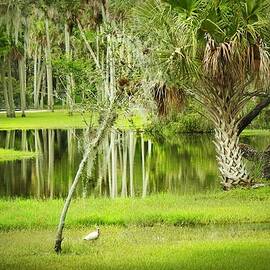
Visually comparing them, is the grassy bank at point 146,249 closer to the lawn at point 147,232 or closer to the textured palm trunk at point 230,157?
the lawn at point 147,232

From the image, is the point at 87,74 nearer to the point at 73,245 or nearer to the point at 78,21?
the point at 73,245

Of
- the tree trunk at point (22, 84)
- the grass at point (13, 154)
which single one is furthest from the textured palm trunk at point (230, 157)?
the tree trunk at point (22, 84)

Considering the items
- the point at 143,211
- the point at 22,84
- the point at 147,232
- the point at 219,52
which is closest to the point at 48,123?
the point at 22,84

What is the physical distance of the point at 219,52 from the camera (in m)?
18.8

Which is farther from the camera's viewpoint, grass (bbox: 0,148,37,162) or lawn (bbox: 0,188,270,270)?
grass (bbox: 0,148,37,162)

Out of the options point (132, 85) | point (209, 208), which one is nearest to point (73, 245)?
point (132, 85)

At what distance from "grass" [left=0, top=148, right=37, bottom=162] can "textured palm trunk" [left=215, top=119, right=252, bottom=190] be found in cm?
1319

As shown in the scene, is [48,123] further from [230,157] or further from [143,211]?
[143,211]

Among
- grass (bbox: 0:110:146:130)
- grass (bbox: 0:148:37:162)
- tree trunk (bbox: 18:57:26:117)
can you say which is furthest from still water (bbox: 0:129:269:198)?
tree trunk (bbox: 18:57:26:117)

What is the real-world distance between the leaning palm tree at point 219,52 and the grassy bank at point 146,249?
539 cm

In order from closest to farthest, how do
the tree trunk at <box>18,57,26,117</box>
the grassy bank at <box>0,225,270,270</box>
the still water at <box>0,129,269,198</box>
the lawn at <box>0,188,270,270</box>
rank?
the grassy bank at <box>0,225,270,270</box>
the lawn at <box>0,188,270,270</box>
the still water at <box>0,129,269,198</box>
the tree trunk at <box>18,57,26,117</box>

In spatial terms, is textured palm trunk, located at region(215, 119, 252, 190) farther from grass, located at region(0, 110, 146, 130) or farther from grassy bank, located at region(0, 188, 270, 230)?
grass, located at region(0, 110, 146, 130)

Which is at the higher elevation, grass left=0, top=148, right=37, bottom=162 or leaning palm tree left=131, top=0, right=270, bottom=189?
leaning palm tree left=131, top=0, right=270, bottom=189

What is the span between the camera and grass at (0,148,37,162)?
31.6 metres
